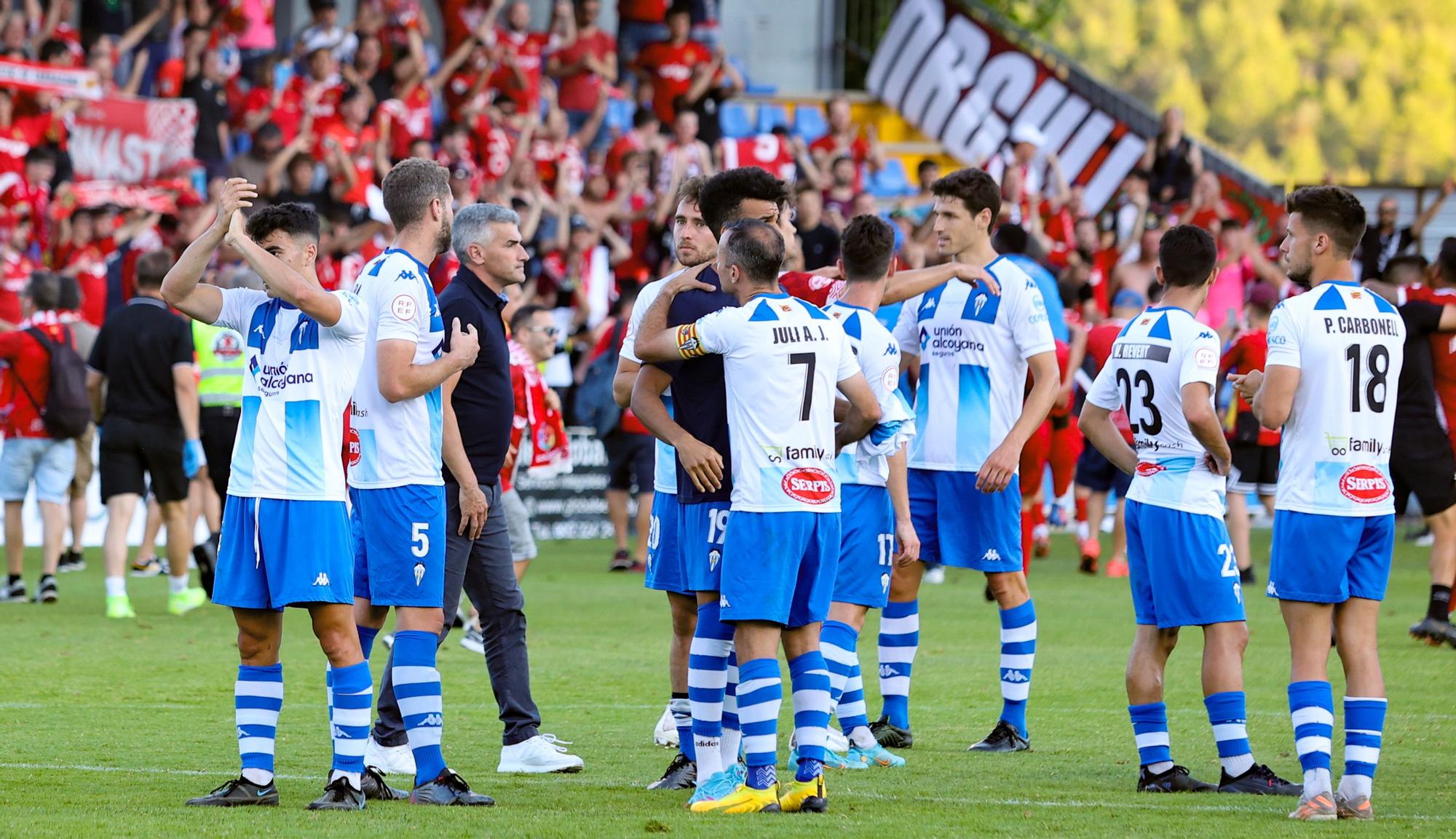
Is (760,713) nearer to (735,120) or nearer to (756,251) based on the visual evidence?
(756,251)

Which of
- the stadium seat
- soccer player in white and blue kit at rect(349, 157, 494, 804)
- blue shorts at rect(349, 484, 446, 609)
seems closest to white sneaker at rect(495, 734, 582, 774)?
soccer player in white and blue kit at rect(349, 157, 494, 804)

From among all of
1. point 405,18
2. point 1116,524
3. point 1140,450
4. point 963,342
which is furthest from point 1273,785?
point 405,18

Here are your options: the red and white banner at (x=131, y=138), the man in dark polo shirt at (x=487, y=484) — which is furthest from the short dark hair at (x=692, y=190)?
the red and white banner at (x=131, y=138)

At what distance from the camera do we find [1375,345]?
6.67 m

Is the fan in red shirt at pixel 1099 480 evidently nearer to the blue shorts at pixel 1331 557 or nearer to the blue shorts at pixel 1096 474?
the blue shorts at pixel 1096 474

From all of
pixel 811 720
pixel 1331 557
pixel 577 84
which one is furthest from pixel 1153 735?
pixel 577 84

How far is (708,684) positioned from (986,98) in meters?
21.4

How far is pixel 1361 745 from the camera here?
6.55 m

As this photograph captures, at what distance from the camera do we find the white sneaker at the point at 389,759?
750cm

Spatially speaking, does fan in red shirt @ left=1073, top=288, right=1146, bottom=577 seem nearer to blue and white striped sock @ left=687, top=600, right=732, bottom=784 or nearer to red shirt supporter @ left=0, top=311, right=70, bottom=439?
red shirt supporter @ left=0, top=311, right=70, bottom=439

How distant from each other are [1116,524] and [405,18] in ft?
35.3

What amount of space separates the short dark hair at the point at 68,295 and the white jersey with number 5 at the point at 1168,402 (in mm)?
9724

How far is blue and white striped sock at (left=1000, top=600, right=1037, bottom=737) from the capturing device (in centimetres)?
820

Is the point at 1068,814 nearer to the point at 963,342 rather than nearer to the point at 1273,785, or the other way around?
the point at 1273,785
